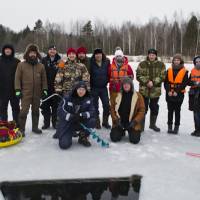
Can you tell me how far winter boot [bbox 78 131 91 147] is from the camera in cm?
470

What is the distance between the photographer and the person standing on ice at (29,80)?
16.6ft

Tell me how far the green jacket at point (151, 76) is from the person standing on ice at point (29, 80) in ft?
5.43

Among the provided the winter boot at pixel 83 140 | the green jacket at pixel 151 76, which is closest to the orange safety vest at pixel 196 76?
the green jacket at pixel 151 76

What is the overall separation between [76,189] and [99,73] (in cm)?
270

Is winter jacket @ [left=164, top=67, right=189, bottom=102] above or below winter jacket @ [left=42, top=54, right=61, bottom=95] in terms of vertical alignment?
below

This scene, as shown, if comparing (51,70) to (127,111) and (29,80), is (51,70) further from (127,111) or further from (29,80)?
(127,111)

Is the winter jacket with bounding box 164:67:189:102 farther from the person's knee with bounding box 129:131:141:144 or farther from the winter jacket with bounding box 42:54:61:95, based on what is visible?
the winter jacket with bounding box 42:54:61:95

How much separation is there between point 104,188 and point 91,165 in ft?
2.23

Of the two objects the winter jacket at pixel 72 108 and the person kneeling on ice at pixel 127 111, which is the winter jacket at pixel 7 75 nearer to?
the winter jacket at pixel 72 108

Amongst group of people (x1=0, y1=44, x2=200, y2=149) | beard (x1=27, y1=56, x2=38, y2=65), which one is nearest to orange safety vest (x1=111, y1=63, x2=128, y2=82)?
group of people (x1=0, y1=44, x2=200, y2=149)

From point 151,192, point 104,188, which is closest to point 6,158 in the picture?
point 104,188

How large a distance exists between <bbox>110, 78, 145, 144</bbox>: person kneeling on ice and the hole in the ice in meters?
1.48

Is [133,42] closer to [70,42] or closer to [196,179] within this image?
[70,42]

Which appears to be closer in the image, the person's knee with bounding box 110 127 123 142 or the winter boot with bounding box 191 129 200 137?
the person's knee with bounding box 110 127 123 142
